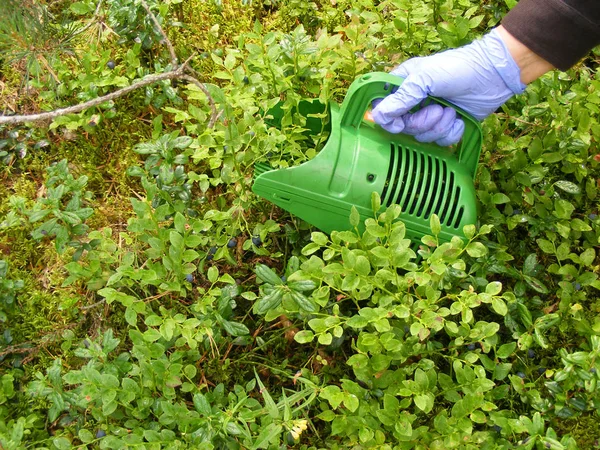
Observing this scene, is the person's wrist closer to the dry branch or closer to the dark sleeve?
the dark sleeve

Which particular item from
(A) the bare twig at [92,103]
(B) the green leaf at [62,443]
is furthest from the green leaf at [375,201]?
(B) the green leaf at [62,443]

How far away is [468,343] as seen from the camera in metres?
2.14

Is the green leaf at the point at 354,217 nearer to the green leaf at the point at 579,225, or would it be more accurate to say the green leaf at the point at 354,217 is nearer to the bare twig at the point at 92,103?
the green leaf at the point at 579,225

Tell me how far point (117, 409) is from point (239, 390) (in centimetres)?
45

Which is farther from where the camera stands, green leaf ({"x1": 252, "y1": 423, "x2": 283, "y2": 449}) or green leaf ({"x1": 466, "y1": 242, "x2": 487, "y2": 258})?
green leaf ({"x1": 466, "y1": 242, "x2": 487, "y2": 258})

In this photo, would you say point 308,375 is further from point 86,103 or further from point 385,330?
point 86,103

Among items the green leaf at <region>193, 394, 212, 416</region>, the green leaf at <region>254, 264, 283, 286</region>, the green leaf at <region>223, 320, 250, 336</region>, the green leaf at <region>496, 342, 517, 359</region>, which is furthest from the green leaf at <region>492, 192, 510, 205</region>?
the green leaf at <region>193, 394, 212, 416</region>

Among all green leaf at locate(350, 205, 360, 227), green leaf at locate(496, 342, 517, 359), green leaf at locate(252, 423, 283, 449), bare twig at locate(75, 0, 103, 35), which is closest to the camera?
green leaf at locate(252, 423, 283, 449)

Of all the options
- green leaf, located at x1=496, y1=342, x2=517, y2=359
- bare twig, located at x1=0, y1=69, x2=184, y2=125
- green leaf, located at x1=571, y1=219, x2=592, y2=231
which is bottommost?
green leaf, located at x1=496, y1=342, x2=517, y2=359

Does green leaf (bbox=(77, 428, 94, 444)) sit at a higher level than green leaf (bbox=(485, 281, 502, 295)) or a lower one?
lower

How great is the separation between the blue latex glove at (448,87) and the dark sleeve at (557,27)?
9 cm

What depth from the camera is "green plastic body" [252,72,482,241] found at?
202 cm

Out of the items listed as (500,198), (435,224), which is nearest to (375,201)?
(435,224)

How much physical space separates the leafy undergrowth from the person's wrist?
11.5 inches
